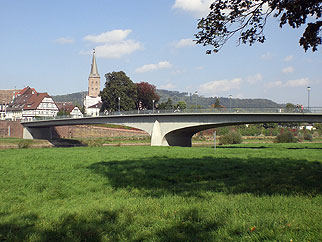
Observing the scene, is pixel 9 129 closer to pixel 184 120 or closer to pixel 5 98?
pixel 184 120

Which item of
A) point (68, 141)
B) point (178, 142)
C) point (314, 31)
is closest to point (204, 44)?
point (314, 31)

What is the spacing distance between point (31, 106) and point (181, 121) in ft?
233

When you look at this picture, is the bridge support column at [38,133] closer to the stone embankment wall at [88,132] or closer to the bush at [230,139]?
the stone embankment wall at [88,132]

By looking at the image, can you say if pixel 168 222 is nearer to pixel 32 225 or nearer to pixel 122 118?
pixel 32 225

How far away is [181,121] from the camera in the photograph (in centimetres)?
4856

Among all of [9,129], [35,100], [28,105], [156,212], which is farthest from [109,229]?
[35,100]

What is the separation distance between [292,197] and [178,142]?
4671 cm

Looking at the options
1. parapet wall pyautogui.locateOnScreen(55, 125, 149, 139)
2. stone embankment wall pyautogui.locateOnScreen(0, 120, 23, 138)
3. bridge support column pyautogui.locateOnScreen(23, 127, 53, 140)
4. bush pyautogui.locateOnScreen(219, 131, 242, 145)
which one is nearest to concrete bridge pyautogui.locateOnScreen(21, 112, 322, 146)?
bush pyautogui.locateOnScreen(219, 131, 242, 145)

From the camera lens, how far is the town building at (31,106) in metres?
106

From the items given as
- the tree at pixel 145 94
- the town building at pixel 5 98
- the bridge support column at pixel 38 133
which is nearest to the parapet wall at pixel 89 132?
the bridge support column at pixel 38 133

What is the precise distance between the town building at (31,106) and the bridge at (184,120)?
146 feet

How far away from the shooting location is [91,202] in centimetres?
1009

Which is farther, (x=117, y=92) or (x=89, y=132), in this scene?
(x=89, y=132)

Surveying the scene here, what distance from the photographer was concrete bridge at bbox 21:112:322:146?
41322 millimetres
